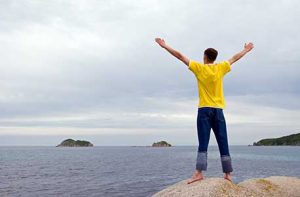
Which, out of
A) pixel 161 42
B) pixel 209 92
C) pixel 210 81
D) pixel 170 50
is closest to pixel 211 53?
pixel 210 81

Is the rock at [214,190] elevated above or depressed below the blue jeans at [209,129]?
below

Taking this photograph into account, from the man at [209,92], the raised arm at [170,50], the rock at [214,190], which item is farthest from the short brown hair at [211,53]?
the rock at [214,190]

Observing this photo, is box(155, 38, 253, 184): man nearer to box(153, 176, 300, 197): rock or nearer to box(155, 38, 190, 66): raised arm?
box(155, 38, 190, 66): raised arm

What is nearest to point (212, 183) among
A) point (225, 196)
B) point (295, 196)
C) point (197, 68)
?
point (225, 196)

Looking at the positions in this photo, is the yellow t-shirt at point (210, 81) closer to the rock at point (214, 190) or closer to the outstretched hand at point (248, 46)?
the outstretched hand at point (248, 46)

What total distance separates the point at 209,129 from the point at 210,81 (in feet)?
4.27

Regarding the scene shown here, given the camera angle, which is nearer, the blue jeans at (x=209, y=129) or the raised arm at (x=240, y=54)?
the blue jeans at (x=209, y=129)

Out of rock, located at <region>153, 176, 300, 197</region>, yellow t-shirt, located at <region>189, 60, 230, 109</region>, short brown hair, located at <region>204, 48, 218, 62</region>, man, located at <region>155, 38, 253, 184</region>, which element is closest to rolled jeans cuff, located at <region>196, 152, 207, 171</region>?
man, located at <region>155, 38, 253, 184</region>

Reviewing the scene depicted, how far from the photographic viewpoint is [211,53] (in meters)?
11.1

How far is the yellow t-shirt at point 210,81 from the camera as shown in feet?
35.6

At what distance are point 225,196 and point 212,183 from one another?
0.57m

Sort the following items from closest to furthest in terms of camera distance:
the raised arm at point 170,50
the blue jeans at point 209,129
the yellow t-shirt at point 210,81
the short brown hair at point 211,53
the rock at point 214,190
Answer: the rock at point 214,190
the raised arm at point 170,50
the yellow t-shirt at point 210,81
the blue jeans at point 209,129
the short brown hair at point 211,53

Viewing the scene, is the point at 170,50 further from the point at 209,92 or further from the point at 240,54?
the point at 240,54

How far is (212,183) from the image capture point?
36.0 feet
